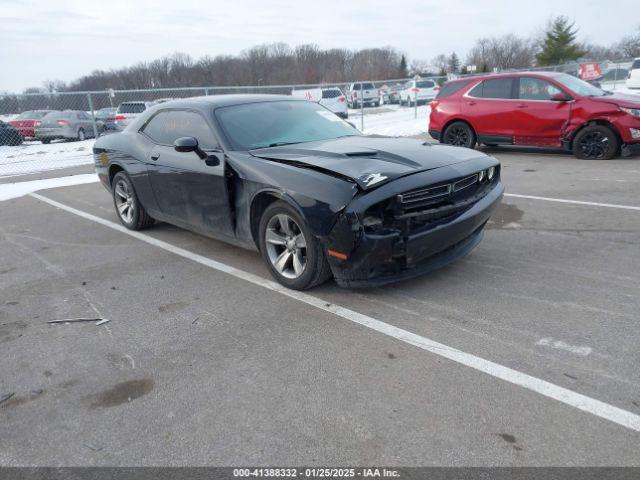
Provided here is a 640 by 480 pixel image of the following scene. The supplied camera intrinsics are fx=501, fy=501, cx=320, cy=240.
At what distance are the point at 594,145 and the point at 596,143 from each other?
0.16 ft

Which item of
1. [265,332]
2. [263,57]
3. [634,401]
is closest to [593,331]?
[634,401]

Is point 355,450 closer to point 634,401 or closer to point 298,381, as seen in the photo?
point 298,381

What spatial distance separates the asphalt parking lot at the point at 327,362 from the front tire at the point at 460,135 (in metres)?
5.59

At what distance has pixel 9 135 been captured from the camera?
19.0 m

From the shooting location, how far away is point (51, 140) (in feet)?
69.6

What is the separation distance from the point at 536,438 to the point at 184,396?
5.95 feet

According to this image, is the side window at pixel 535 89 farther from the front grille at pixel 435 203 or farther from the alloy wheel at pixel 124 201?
the alloy wheel at pixel 124 201

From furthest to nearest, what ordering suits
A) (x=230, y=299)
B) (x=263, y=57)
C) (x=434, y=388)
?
(x=263, y=57)
(x=230, y=299)
(x=434, y=388)

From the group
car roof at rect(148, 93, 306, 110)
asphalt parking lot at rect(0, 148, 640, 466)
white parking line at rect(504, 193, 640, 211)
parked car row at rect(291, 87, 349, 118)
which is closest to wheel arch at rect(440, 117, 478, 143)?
white parking line at rect(504, 193, 640, 211)

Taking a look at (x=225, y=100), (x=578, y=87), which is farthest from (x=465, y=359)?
(x=578, y=87)

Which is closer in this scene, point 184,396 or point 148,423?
point 148,423

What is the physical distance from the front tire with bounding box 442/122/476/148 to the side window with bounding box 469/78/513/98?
0.67 meters

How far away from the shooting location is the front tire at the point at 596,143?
29.3 ft

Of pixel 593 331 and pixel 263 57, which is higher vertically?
pixel 263 57
